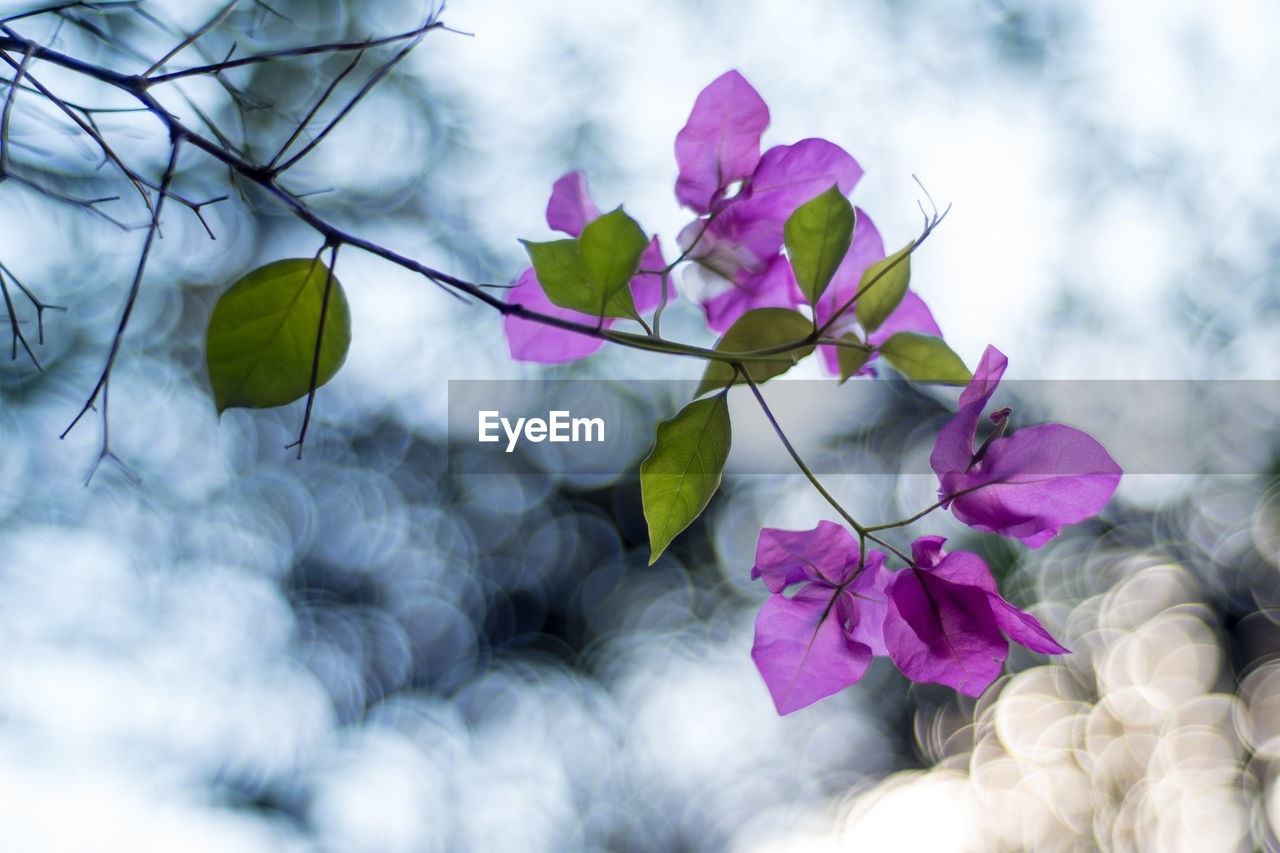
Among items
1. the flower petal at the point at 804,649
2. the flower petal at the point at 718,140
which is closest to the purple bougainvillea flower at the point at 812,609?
the flower petal at the point at 804,649

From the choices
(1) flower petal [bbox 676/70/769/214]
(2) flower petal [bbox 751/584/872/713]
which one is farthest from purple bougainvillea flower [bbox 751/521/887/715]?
(1) flower petal [bbox 676/70/769/214]

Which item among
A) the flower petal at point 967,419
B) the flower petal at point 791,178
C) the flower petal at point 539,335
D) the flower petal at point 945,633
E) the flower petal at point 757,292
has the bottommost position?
the flower petal at point 945,633

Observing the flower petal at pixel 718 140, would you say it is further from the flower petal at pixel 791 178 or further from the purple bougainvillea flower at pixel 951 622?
the purple bougainvillea flower at pixel 951 622

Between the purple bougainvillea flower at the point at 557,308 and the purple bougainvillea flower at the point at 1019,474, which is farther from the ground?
the purple bougainvillea flower at the point at 557,308

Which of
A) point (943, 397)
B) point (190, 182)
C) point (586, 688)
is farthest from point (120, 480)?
point (943, 397)

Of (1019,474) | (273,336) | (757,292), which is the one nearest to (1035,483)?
(1019,474)

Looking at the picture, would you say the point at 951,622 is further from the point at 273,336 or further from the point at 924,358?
the point at 273,336

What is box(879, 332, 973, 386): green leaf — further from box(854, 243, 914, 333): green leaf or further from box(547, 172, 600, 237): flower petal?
box(547, 172, 600, 237): flower petal
